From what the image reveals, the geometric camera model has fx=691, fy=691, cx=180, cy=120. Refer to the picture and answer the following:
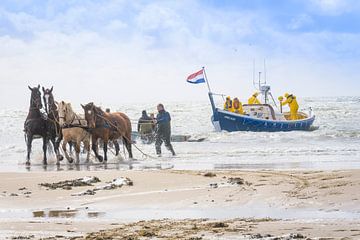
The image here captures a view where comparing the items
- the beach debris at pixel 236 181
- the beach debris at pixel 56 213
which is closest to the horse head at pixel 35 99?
the beach debris at pixel 236 181

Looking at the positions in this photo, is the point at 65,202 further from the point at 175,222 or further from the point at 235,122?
the point at 235,122

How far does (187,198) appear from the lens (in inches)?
374

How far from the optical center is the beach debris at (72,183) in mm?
11433

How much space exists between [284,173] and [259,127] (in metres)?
22.0

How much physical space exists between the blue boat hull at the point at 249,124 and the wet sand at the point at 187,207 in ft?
72.5

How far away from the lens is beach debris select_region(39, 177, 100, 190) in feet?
37.5

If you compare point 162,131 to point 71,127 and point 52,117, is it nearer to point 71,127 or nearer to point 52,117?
point 71,127

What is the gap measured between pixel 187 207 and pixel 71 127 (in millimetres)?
10311

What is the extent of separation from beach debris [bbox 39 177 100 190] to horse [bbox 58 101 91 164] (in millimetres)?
6219

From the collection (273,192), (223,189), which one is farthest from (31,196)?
(273,192)

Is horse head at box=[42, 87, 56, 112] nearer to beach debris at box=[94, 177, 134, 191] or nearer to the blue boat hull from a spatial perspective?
beach debris at box=[94, 177, 134, 191]

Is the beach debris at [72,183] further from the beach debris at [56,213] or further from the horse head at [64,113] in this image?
the horse head at [64,113]

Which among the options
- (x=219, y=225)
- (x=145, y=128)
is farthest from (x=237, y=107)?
(x=219, y=225)

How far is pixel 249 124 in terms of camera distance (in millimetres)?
35344
